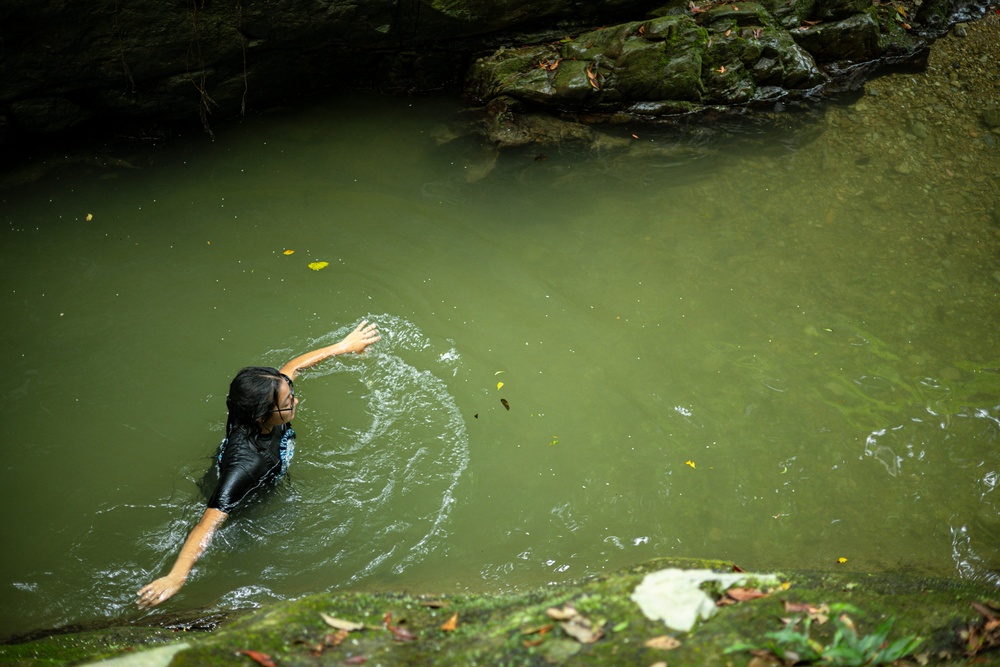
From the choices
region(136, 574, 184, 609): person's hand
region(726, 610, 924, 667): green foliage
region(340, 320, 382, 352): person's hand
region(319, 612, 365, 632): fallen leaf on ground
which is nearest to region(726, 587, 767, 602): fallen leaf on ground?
region(726, 610, 924, 667): green foliage

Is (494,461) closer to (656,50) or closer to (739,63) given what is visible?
(656,50)

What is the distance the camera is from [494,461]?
15.4ft

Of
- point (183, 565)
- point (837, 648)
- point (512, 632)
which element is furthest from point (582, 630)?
point (183, 565)

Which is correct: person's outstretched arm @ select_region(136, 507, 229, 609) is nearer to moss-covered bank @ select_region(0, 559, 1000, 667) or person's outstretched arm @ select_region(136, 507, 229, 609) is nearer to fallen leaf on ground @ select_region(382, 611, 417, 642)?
moss-covered bank @ select_region(0, 559, 1000, 667)

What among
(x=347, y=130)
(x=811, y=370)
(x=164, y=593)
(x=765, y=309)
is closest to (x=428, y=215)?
(x=347, y=130)

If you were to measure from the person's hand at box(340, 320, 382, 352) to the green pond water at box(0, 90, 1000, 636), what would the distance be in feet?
1.04

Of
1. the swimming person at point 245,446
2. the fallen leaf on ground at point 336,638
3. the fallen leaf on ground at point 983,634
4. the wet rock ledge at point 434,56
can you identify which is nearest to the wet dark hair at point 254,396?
the swimming person at point 245,446

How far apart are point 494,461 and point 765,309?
2.69m

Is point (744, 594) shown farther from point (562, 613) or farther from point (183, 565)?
point (183, 565)

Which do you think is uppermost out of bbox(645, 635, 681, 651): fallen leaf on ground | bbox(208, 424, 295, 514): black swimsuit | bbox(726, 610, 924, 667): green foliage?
bbox(726, 610, 924, 667): green foliage

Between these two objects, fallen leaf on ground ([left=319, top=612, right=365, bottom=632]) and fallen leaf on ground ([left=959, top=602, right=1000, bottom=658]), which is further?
fallen leaf on ground ([left=319, top=612, right=365, bottom=632])

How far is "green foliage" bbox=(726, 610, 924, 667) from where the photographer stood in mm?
2436

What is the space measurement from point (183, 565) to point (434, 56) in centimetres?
618

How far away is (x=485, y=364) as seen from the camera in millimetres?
→ 5273
